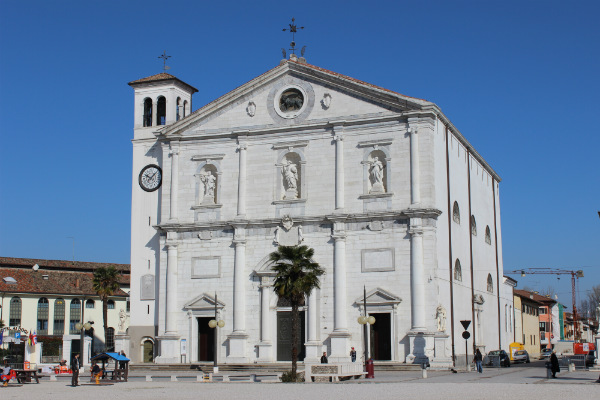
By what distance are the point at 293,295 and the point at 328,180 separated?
10557 millimetres

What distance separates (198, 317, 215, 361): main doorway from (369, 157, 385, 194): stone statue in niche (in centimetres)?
1124

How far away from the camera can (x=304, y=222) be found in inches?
1688

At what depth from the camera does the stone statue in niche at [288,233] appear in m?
42.8

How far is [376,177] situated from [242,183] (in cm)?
738

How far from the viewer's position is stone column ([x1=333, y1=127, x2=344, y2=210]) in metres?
42.2

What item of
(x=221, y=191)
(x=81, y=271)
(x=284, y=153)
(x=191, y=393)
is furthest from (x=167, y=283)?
(x=81, y=271)

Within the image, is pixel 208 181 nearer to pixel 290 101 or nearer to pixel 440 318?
pixel 290 101

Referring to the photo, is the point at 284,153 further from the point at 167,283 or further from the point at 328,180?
the point at 167,283

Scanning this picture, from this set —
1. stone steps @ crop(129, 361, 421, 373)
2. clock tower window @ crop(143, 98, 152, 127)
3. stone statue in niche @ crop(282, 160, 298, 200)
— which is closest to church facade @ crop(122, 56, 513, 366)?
stone statue in niche @ crop(282, 160, 298, 200)

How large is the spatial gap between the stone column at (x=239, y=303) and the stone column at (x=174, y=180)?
4.05 metres

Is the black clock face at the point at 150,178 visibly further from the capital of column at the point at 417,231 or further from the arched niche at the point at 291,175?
the capital of column at the point at 417,231

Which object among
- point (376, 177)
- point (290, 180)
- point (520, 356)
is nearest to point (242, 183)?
point (290, 180)

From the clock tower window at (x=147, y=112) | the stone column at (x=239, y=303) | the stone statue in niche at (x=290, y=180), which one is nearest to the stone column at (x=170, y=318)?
the stone column at (x=239, y=303)

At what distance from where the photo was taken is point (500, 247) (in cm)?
5697
